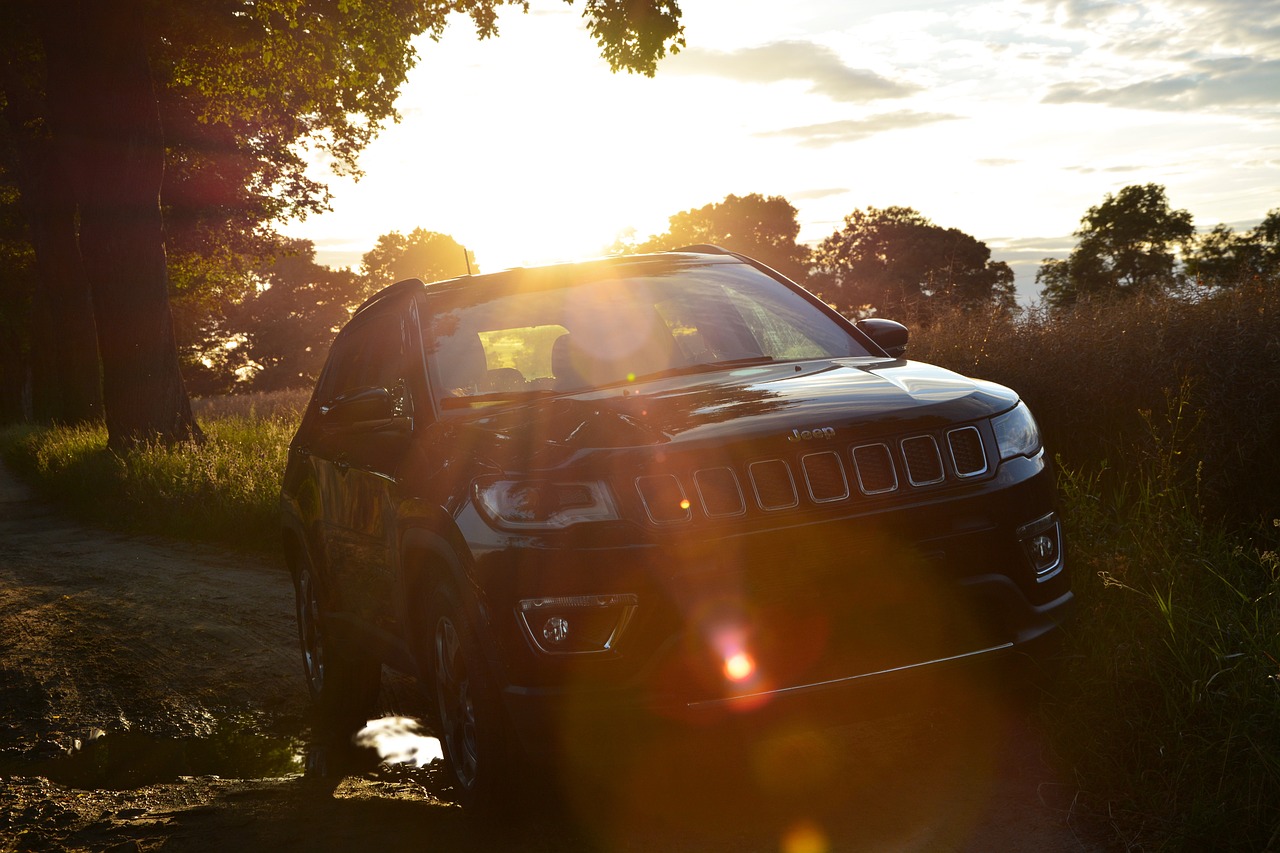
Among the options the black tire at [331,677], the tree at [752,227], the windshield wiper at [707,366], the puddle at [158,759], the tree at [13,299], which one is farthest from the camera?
the tree at [752,227]

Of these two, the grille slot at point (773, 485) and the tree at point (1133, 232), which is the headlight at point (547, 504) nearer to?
the grille slot at point (773, 485)

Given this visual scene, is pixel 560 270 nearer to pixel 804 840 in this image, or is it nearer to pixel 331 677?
pixel 331 677

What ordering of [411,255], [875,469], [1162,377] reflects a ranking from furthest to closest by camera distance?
[411,255] → [1162,377] → [875,469]

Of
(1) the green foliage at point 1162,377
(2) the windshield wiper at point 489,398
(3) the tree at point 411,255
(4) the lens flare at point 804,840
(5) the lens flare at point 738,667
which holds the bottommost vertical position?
(4) the lens flare at point 804,840

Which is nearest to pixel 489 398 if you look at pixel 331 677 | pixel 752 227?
pixel 331 677

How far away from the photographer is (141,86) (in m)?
17.6

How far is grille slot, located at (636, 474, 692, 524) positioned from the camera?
354 cm

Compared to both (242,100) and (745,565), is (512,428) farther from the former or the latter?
(242,100)

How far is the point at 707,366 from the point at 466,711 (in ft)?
5.66

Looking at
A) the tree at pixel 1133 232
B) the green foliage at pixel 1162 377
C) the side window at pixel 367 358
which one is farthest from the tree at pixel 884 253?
the side window at pixel 367 358

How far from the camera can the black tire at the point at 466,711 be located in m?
3.87

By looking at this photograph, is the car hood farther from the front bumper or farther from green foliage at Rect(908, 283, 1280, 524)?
green foliage at Rect(908, 283, 1280, 524)

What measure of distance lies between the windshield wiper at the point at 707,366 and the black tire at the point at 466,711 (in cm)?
129

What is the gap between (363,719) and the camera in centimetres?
606
